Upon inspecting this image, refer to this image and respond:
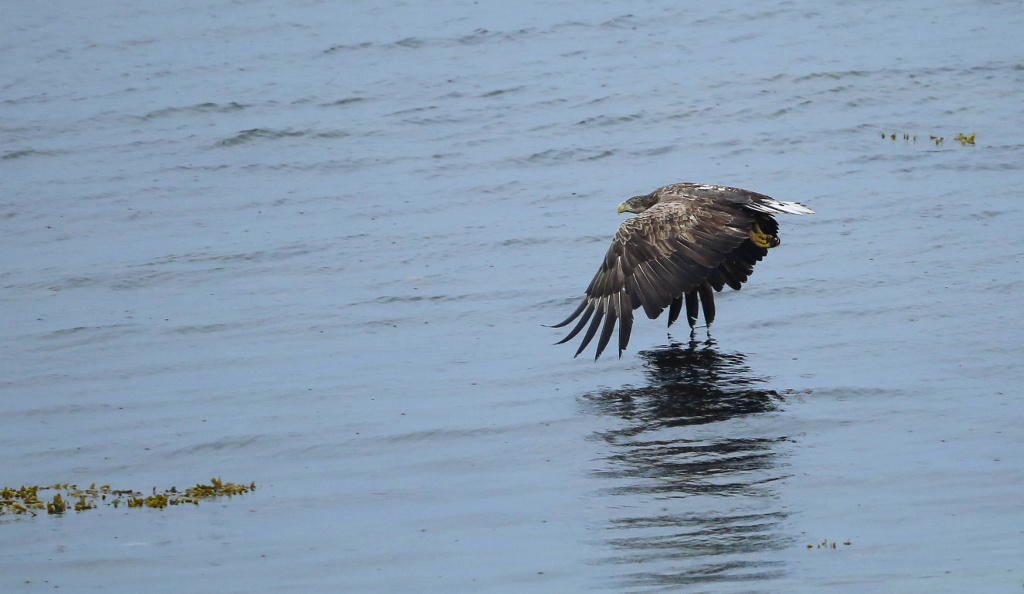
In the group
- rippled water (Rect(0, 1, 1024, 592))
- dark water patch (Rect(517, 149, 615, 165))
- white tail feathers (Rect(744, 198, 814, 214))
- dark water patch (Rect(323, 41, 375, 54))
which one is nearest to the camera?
rippled water (Rect(0, 1, 1024, 592))

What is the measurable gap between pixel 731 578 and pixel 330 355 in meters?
5.12

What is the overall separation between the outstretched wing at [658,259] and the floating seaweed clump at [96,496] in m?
2.57

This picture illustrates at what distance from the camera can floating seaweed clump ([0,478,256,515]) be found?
7.45m

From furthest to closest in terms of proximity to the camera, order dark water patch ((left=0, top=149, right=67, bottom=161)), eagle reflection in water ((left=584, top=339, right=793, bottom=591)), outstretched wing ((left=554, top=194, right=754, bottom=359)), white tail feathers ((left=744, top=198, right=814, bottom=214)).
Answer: dark water patch ((left=0, top=149, right=67, bottom=161)) < white tail feathers ((left=744, top=198, right=814, bottom=214)) < outstretched wing ((left=554, top=194, right=754, bottom=359)) < eagle reflection in water ((left=584, top=339, right=793, bottom=591))

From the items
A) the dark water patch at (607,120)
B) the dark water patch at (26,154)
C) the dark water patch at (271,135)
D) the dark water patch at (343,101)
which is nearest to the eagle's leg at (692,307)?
the dark water patch at (607,120)

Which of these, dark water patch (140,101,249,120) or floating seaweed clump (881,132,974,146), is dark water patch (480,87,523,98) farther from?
floating seaweed clump (881,132,974,146)

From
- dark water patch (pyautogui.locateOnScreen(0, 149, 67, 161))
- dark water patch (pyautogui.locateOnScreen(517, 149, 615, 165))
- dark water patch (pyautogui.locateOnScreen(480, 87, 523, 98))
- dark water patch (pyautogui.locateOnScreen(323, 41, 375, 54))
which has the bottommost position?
dark water patch (pyautogui.locateOnScreen(517, 149, 615, 165))

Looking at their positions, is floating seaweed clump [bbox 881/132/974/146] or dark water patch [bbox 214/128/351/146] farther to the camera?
dark water patch [bbox 214/128/351/146]

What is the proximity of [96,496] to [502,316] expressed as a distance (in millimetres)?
4337

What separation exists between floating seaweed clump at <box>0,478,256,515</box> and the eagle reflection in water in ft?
7.02

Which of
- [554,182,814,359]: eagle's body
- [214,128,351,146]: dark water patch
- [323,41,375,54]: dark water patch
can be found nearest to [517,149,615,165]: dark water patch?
[214,128,351,146]: dark water patch

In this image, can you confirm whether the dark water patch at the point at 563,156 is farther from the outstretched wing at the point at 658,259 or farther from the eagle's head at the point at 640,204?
the outstretched wing at the point at 658,259

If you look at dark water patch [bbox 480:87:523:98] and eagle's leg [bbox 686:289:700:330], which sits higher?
dark water patch [bbox 480:87:523:98]

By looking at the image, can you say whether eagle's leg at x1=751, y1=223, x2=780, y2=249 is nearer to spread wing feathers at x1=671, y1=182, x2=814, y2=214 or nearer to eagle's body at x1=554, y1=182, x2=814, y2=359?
eagle's body at x1=554, y1=182, x2=814, y2=359
